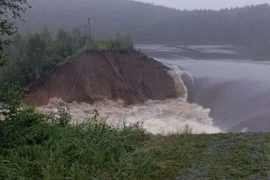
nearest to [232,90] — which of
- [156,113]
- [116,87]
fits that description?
[156,113]

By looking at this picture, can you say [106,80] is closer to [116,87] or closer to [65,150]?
[116,87]

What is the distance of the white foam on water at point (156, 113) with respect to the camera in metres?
14.6

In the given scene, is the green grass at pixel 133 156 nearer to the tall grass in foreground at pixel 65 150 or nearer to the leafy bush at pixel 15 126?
the tall grass in foreground at pixel 65 150

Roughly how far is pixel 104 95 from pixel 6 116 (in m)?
15.9

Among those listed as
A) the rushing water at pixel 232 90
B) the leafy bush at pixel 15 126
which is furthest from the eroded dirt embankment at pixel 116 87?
the leafy bush at pixel 15 126

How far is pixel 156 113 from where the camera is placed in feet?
58.6

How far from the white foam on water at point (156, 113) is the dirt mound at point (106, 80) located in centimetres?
56

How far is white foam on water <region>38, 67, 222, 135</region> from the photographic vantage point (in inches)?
575

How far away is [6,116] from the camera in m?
5.65

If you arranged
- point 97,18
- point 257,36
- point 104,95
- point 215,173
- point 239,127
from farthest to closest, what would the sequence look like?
point 97,18 → point 257,36 → point 104,95 → point 239,127 → point 215,173

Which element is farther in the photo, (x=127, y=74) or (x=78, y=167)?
(x=127, y=74)

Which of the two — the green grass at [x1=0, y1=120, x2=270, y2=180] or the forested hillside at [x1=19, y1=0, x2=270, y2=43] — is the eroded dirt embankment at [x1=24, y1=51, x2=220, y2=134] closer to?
the green grass at [x1=0, y1=120, x2=270, y2=180]

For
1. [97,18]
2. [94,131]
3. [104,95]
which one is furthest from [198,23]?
[94,131]

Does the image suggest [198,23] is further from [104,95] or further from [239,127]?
[239,127]
